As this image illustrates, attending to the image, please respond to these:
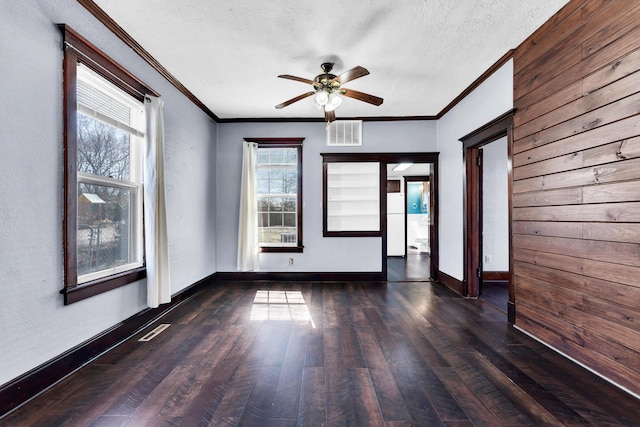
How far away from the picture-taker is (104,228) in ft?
7.69

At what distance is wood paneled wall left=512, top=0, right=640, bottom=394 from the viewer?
1654 mm

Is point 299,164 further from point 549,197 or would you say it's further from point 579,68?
point 579,68

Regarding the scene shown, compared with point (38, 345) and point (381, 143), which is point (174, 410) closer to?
point (38, 345)

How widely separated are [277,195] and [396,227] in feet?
12.7

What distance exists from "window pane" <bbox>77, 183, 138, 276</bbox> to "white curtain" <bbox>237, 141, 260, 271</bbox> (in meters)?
1.70

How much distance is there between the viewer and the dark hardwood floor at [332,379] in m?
1.45

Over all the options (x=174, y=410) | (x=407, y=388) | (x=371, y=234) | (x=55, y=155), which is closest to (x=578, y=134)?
(x=407, y=388)

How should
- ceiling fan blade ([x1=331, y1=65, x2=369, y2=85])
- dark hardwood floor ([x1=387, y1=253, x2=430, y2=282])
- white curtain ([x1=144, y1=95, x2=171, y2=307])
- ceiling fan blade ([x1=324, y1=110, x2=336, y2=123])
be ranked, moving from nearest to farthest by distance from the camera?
1. ceiling fan blade ([x1=331, y1=65, x2=369, y2=85])
2. white curtain ([x1=144, y1=95, x2=171, y2=307])
3. ceiling fan blade ([x1=324, y1=110, x2=336, y2=123])
4. dark hardwood floor ([x1=387, y1=253, x2=430, y2=282])

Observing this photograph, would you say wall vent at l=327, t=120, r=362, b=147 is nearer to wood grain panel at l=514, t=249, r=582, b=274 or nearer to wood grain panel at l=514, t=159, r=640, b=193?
wood grain panel at l=514, t=159, r=640, b=193

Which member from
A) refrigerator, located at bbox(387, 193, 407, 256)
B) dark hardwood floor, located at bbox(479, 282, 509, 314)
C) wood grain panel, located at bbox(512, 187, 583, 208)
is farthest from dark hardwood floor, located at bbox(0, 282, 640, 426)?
refrigerator, located at bbox(387, 193, 407, 256)

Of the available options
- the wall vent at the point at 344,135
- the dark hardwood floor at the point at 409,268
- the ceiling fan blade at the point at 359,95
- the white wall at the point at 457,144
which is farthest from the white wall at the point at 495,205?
the ceiling fan blade at the point at 359,95

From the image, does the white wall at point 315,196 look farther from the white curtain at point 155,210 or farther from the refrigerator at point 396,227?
the refrigerator at point 396,227

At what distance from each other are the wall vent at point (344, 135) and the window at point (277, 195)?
64cm

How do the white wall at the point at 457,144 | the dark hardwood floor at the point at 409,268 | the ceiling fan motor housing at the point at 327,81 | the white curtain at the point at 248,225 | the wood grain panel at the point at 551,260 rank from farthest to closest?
the dark hardwood floor at the point at 409,268 < the white curtain at the point at 248,225 < the white wall at the point at 457,144 < the ceiling fan motor housing at the point at 327,81 < the wood grain panel at the point at 551,260
